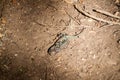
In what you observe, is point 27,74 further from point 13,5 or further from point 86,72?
point 13,5

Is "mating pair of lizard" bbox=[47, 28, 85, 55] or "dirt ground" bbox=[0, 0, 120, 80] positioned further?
"mating pair of lizard" bbox=[47, 28, 85, 55]

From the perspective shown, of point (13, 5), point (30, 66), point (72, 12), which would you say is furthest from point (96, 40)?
point (13, 5)

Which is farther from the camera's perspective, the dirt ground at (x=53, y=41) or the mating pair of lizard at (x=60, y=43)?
the mating pair of lizard at (x=60, y=43)
